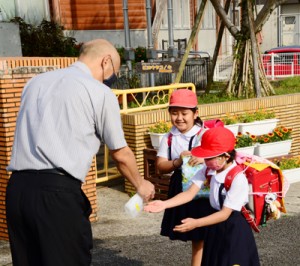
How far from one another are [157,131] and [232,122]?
1559 millimetres

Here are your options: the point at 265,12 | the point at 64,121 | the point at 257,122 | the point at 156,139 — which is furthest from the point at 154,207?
the point at 265,12

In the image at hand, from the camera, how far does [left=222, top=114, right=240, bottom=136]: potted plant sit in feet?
32.4

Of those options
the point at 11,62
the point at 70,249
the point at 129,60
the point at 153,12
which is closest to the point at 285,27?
the point at 153,12

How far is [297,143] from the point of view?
445 inches

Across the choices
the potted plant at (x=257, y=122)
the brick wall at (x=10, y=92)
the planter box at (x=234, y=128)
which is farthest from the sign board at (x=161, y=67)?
the brick wall at (x=10, y=92)

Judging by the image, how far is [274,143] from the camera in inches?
389

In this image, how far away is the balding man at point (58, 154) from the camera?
12.8 feet

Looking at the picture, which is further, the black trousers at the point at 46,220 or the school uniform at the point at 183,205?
the school uniform at the point at 183,205

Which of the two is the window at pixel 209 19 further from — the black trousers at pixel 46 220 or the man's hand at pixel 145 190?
the black trousers at pixel 46 220

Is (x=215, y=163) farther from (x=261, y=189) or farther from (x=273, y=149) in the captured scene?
(x=273, y=149)

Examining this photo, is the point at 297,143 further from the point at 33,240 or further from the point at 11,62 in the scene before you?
the point at 33,240

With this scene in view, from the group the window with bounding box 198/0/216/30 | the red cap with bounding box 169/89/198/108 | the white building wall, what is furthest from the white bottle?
the white building wall

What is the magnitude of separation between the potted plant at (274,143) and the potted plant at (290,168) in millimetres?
193

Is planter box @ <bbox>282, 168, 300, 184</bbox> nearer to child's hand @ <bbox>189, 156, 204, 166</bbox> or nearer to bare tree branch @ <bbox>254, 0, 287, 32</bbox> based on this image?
child's hand @ <bbox>189, 156, 204, 166</bbox>
